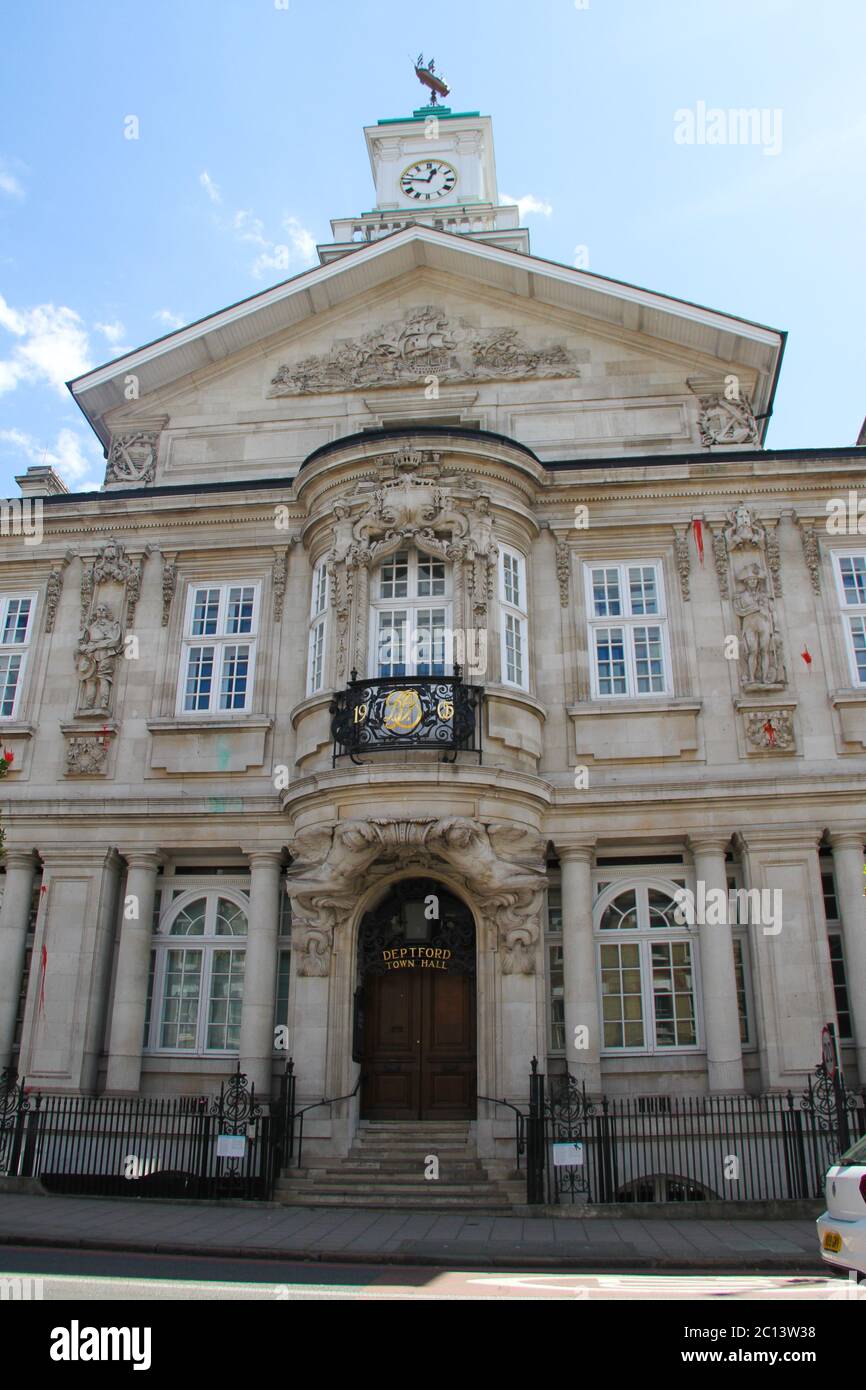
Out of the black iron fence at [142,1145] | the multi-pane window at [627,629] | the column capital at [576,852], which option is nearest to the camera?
the black iron fence at [142,1145]

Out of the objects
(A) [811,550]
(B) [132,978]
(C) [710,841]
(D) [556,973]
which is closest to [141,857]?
(B) [132,978]

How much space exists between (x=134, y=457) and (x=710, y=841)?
14331mm

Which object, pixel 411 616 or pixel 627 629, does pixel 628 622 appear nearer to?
pixel 627 629

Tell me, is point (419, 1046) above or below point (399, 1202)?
above

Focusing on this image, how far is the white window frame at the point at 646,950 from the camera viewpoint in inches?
701

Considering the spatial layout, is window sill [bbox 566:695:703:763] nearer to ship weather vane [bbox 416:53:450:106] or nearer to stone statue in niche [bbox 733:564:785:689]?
stone statue in niche [bbox 733:564:785:689]

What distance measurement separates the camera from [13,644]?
21.6 metres

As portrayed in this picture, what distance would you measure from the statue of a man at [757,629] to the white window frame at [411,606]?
5.30 m

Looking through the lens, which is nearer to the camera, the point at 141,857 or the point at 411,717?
the point at 411,717

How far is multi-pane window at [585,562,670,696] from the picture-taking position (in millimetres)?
19594

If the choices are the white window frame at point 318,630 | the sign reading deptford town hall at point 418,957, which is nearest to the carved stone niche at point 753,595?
the sign reading deptford town hall at point 418,957

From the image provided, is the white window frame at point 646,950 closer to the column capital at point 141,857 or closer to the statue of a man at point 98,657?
the column capital at point 141,857
